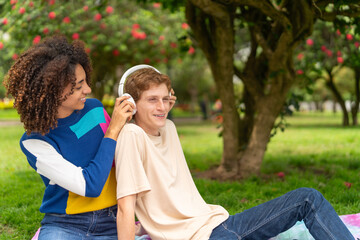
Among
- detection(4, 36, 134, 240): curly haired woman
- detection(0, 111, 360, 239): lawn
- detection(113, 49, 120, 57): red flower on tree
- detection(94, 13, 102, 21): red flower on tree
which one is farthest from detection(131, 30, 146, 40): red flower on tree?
detection(4, 36, 134, 240): curly haired woman

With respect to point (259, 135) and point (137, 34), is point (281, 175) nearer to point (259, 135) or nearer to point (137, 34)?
point (259, 135)

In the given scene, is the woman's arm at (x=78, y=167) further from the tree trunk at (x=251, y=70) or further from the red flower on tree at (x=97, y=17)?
the red flower on tree at (x=97, y=17)

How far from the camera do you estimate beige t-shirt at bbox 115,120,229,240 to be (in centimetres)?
217

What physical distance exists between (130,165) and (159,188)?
256mm

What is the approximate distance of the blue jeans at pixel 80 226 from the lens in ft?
7.37

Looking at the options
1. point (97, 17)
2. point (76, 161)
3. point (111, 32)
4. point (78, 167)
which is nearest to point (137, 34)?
point (111, 32)

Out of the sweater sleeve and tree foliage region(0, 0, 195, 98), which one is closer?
the sweater sleeve

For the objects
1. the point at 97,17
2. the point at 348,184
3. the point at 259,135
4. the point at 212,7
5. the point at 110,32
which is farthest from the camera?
the point at 110,32

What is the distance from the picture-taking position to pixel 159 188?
2285mm

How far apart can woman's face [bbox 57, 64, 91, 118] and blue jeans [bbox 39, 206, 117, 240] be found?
2.12 ft

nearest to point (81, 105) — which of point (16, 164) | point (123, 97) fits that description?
point (123, 97)

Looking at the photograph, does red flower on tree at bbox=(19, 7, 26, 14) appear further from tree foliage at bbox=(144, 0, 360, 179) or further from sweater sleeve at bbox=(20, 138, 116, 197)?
sweater sleeve at bbox=(20, 138, 116, 197)

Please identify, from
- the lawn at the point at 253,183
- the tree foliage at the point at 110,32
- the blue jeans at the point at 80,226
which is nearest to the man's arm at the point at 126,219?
the blue jeans at the point at 80,226

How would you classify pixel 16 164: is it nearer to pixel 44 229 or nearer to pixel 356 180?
pixel 44 229
